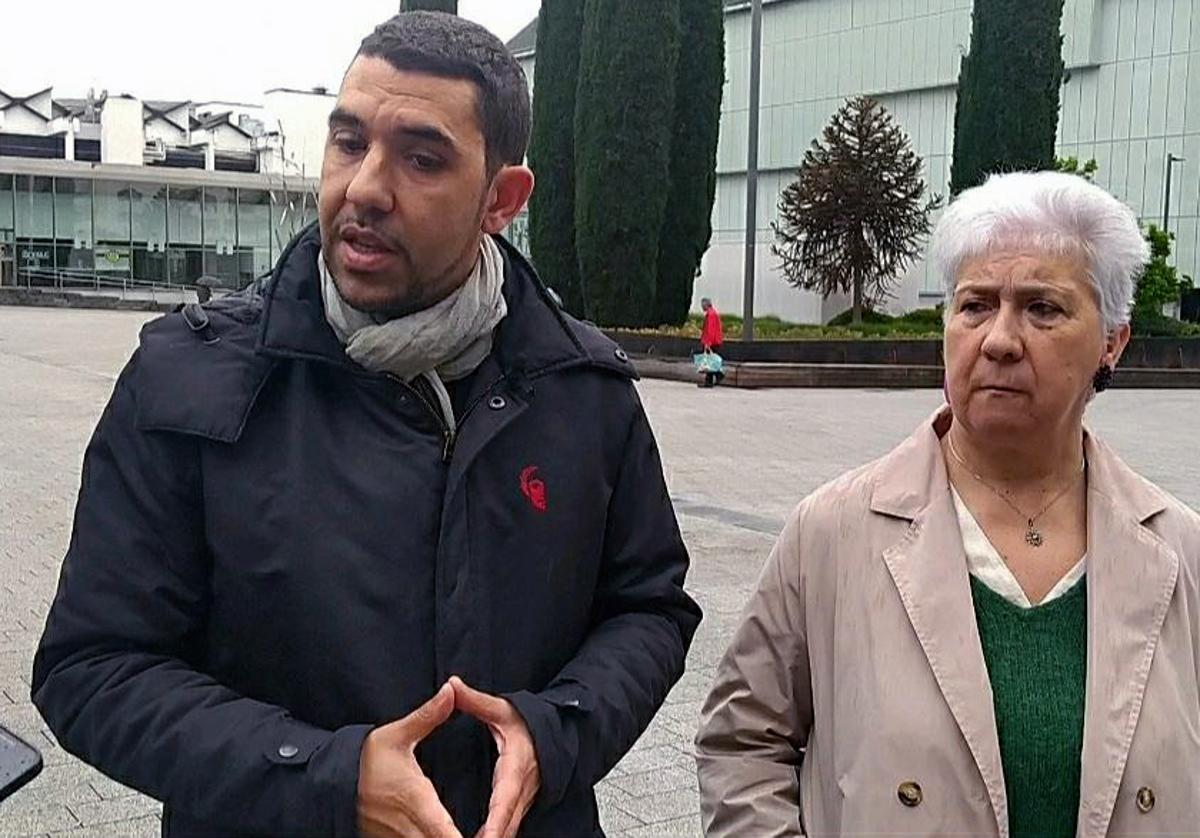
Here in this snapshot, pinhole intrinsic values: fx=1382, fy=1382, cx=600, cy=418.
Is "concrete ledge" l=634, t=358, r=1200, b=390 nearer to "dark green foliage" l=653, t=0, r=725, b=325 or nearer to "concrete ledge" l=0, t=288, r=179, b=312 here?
"dark green foliage" l=653, t=0, r=725, b=325

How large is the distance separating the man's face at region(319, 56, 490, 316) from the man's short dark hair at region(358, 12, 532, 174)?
0.6 inches

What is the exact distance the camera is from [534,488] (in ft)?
6.14

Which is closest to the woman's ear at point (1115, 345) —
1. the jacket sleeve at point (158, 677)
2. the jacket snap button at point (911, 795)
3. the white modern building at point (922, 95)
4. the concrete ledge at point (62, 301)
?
the jacket snap button at point (911, 795)

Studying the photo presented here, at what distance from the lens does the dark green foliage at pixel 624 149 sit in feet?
85.5

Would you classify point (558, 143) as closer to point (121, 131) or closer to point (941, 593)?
point (941, 593)

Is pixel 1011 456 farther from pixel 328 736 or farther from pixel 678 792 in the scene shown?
pixel 678 792

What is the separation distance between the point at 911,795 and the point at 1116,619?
1.35 ft

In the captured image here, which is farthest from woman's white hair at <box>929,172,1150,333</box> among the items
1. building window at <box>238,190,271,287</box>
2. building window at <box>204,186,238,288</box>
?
building window at <box>238,190,271,287</box>

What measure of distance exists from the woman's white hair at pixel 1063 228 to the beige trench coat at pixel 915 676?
11.7 inches

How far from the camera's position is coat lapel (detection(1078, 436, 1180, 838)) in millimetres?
2016

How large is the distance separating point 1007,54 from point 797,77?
17.8 m

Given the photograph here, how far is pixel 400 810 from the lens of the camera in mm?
1627

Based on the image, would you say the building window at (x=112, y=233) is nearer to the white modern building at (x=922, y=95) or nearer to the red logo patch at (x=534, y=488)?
the white modern building at (x=922, y=95)

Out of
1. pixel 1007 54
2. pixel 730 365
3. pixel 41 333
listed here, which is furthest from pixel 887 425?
pixel 41 333
